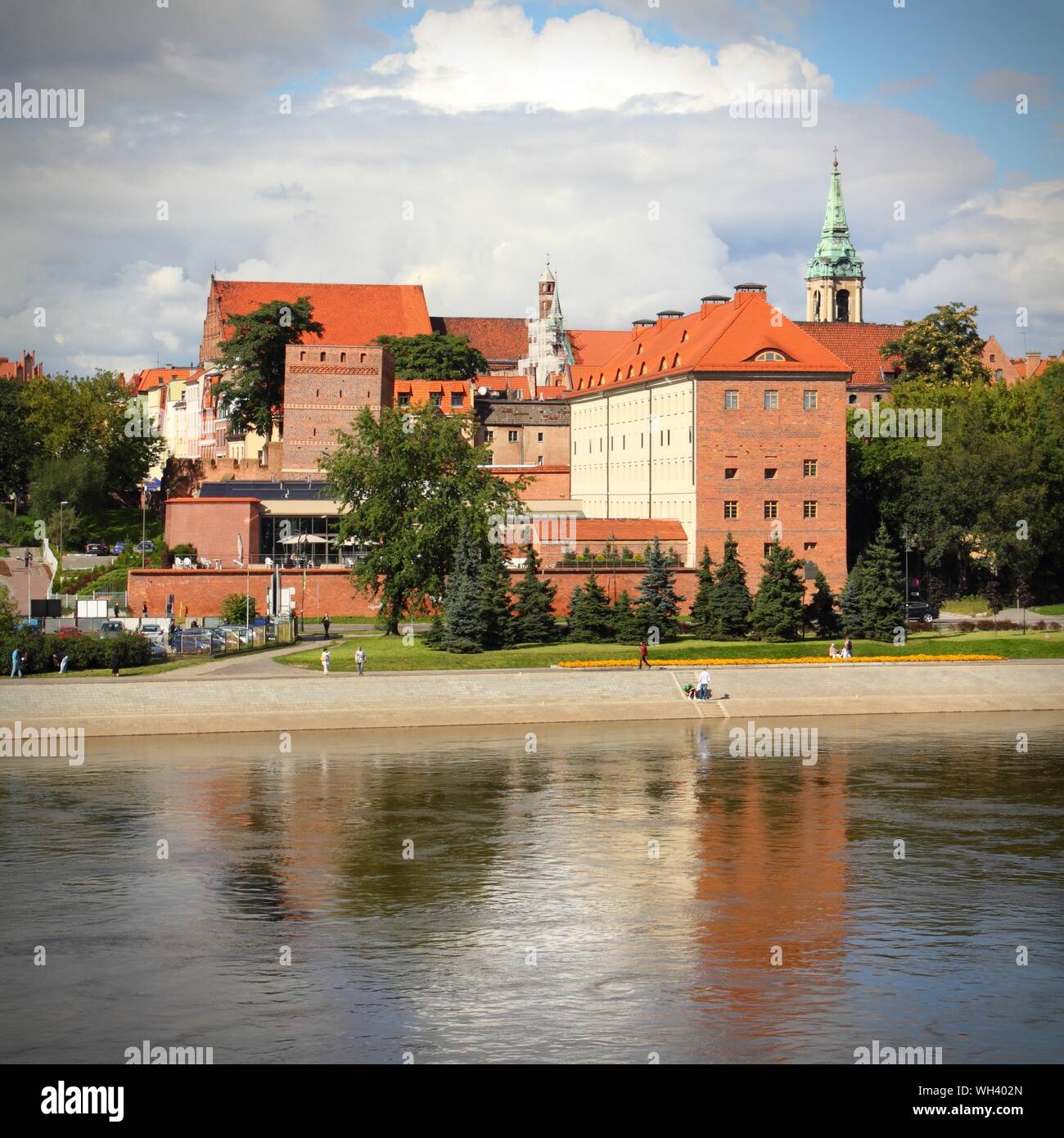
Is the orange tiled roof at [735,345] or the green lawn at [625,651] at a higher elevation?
the orange tiled roof at [735,345]

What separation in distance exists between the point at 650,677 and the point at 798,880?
28823 millimetres

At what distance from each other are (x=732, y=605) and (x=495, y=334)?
118635 millimetres

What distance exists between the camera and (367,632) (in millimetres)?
76625

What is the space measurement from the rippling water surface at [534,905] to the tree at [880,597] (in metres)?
19.7

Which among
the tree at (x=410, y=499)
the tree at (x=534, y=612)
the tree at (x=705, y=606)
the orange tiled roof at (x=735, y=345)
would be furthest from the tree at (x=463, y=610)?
the orange tiled roof at (x=735, y=345)

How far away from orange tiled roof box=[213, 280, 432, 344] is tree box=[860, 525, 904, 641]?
92371 millimetres

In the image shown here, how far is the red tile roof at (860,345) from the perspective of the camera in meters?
136

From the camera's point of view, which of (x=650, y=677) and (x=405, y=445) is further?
(x=405, y=445)

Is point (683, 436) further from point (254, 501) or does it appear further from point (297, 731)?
point (297, 731)

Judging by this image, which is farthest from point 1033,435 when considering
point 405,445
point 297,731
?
point 297,731

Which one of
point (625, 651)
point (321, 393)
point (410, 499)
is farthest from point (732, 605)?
point (321, 393)

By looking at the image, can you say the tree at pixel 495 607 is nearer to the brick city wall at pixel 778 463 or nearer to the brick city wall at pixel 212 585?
the brick city wall at pixel 212 585

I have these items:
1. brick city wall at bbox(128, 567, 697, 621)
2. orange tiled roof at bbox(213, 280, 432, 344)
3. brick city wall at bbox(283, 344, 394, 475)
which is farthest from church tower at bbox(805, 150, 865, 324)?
brick city wall at bbox(128, 567, 697, 621)

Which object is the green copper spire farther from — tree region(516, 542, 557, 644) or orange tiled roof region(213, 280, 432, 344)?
tree region(516, 542, 557, 644)
